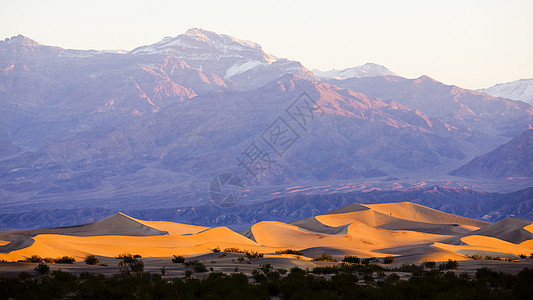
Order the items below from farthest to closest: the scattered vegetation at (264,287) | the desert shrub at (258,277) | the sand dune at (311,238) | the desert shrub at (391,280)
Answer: the sand dune at (311,238) → the desert shrub at (258,277) → the desert shrub at (391,280) → the scattered vegetation at (264,287)

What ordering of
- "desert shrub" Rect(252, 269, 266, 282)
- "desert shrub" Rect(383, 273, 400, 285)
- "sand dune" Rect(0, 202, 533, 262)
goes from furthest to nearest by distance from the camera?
1. "sand dune" Rect(0, 202, 533, 262)
2. "desert shrub" Rect(252, 269, 266, 282)
3. "desert shrub" Rect(383, 273, 400, 285)

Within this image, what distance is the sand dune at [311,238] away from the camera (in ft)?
112

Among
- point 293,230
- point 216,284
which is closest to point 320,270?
point 216,284

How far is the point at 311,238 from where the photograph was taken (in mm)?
61000

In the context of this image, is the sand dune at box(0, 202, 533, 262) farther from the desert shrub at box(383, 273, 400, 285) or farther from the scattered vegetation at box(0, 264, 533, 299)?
the scattered vegetation at box(0, 264, 533, 299)

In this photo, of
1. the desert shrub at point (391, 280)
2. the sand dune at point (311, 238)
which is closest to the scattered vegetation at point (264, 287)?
the desert shrub at point (391, 280)

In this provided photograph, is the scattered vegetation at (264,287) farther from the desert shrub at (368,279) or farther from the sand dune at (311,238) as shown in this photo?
the sand dune at (311,238)

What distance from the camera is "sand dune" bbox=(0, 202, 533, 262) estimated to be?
34125 mm

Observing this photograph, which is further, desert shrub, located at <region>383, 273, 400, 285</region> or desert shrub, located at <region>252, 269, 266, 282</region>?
desert shrub, located at <region>252, 269, 266, 282</region>

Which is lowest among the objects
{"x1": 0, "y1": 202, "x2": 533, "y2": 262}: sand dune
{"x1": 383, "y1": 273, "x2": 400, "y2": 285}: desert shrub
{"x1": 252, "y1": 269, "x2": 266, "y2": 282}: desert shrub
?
{"x1": 383, "y1": 273, "x2": 400, "y2": 285}: desert shrub

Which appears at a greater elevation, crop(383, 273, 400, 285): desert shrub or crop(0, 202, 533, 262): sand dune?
Result: crop(0, 202, 533, 262): sand dune

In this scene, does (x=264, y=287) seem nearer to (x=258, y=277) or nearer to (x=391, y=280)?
(x=258, y=277)

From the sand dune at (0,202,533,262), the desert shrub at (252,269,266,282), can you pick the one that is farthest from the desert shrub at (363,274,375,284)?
the sand dune at (0,202,533,262)

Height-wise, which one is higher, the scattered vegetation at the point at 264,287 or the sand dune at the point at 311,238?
the sand dune at the point at 311,238
